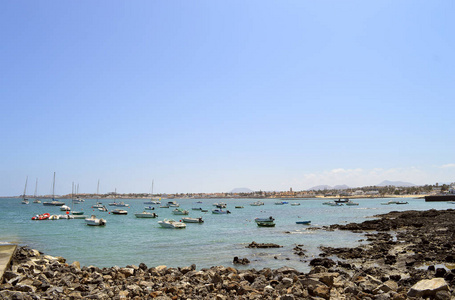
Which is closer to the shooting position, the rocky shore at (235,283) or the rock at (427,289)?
the rock at (427,289)

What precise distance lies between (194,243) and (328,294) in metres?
22.2

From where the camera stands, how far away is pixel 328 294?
36.9ft

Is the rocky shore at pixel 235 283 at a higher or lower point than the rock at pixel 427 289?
lower

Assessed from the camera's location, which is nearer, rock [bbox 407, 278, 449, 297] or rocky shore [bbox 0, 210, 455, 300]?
rock [bbox 407, 278, 449, 297]

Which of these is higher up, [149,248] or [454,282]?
[454,282]

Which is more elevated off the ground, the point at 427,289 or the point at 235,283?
the point at 427,289

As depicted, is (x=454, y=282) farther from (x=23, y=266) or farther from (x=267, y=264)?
(x=23, y=266)

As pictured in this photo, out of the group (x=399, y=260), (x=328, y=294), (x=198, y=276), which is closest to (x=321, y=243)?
(x=399, y=260)

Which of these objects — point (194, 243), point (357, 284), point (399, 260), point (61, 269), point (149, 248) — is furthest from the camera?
point (194, 243)

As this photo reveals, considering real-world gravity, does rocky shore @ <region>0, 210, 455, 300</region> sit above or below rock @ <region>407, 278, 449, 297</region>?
below

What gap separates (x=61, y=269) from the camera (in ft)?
54.9

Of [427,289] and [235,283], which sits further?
[235,283]

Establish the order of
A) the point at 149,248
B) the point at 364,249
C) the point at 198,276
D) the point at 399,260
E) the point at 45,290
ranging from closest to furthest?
the point at 45,290
the point at 198,276
the point at 399,260
the point at 364,249
the point at 149,248

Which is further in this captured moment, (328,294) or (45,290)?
(45,290)
